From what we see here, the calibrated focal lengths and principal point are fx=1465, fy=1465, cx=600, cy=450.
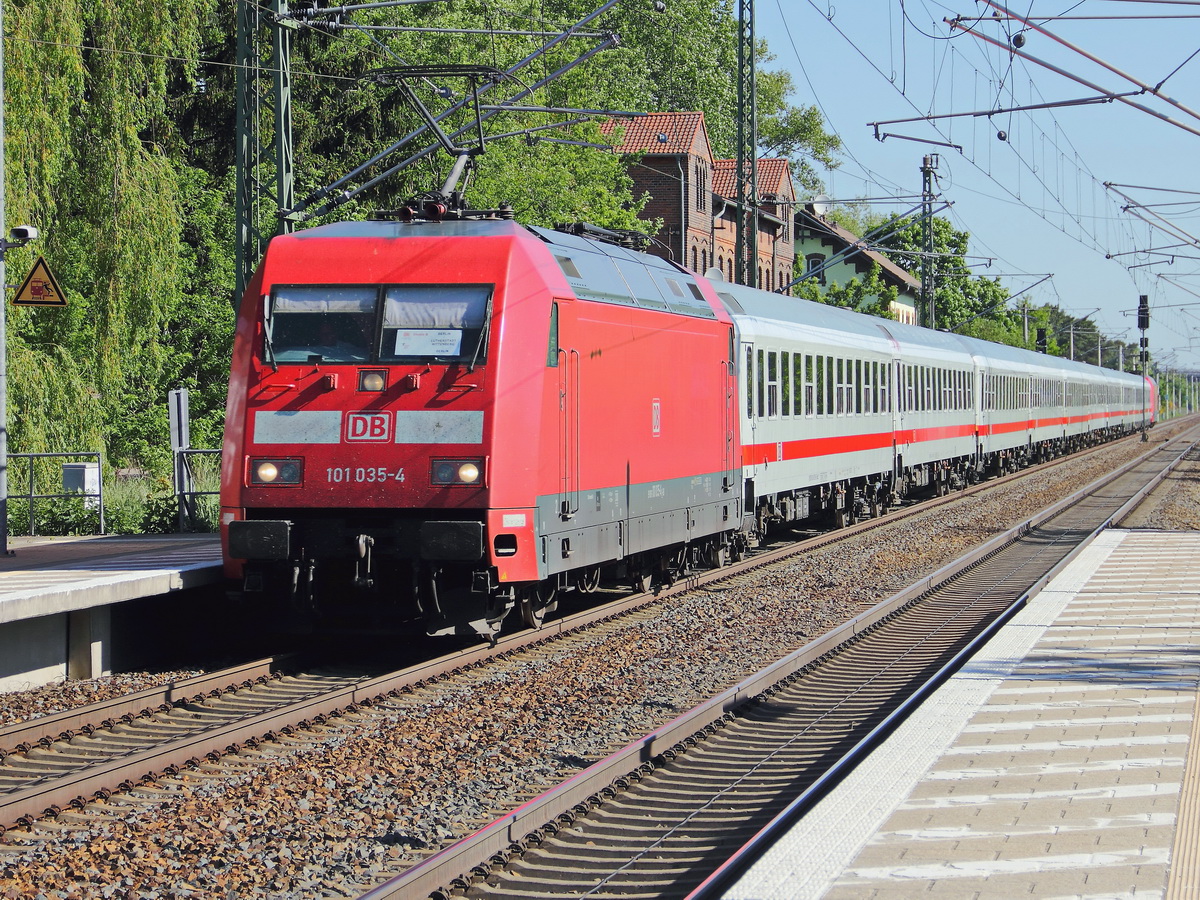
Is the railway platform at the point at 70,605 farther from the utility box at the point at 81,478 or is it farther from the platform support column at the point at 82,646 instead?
the utility box at the point at 81,478

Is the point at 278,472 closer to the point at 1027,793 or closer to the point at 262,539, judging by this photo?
the point at 262,539

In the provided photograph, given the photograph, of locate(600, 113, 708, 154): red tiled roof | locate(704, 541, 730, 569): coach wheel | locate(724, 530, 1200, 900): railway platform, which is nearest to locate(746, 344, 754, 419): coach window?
locate(704, 541, 730, 569): coach wheel

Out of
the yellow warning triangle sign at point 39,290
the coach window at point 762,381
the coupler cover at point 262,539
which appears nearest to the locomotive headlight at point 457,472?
the coupler cover at point 262,539

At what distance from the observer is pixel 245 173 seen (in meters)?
16.6

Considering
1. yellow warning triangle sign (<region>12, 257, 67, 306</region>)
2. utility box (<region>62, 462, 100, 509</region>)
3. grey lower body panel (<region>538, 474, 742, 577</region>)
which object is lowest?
grey lower body panel (<region>538, 474, 742, 577</region>)

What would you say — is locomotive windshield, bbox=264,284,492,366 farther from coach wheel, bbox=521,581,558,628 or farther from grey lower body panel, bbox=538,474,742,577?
coach wheel, bbox=521,581,558,628

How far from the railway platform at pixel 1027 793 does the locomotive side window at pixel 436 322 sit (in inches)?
165

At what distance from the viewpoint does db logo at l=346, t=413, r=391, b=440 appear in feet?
35.2

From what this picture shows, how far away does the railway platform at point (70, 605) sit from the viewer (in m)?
10.3

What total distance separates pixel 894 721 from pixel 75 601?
5.75 m

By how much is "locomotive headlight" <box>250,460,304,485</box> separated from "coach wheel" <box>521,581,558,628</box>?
2258 millimetres

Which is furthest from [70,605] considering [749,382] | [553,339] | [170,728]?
[749,382]

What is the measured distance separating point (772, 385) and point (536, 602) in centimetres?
778

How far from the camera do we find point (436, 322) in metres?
11.0
